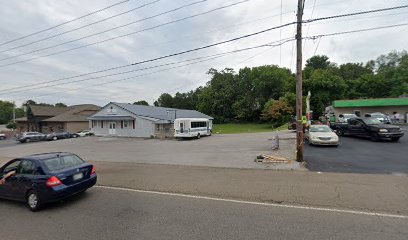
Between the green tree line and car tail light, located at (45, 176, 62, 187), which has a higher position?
the green tree line

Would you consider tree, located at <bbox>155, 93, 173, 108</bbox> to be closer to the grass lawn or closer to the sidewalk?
A: the grass lawn

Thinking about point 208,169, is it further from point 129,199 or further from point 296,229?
point 296,229

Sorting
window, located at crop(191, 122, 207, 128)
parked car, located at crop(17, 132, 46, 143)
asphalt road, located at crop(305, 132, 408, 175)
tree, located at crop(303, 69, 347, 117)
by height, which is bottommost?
parked car, located at crop(17, 132, 46, 143)

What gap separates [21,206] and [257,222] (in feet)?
21.6

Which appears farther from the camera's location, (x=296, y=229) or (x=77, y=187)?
(x=77, y=187)

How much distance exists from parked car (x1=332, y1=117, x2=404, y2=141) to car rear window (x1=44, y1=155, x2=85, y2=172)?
17364 mm

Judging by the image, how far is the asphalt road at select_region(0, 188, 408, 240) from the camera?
13.9 feet

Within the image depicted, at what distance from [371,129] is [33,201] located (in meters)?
18.7

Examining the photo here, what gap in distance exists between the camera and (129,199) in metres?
6.69

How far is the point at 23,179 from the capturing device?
6.38 m

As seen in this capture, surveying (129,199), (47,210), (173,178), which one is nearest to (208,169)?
(173,178)

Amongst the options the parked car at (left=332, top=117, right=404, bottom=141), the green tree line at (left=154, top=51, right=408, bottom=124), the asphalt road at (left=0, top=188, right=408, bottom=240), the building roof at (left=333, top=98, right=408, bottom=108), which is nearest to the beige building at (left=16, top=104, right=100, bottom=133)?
the green tree line at (left=154, top=51, right=408, bottom=124)

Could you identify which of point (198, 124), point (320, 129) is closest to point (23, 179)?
point (320, 129)

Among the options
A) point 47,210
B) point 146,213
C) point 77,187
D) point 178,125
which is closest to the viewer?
point 146,213
